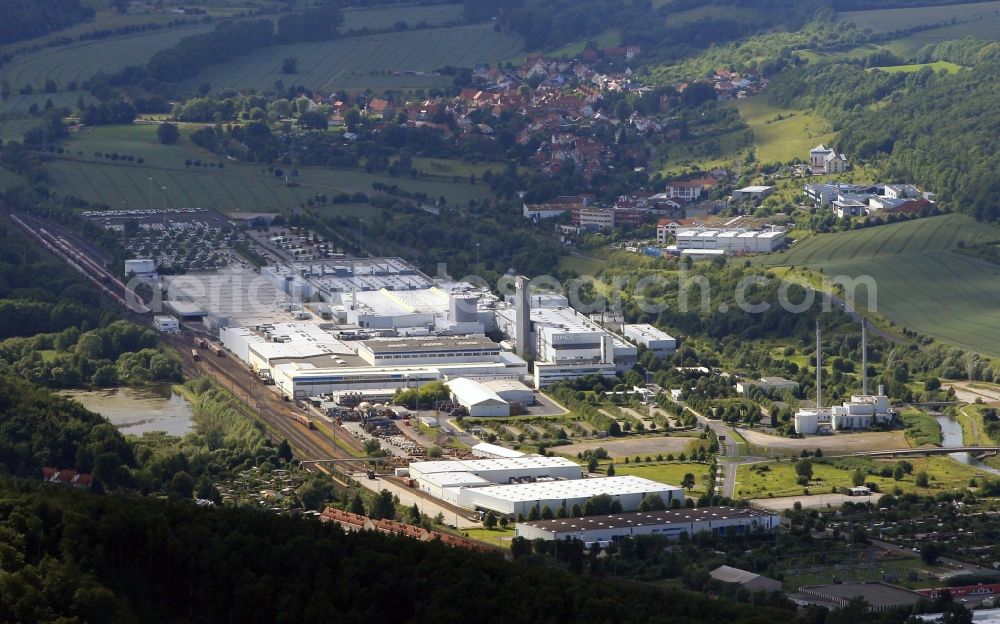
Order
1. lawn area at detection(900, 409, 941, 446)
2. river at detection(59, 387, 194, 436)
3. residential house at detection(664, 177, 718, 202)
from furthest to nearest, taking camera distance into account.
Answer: residential house at detection(664, 177, 718, 202), river at detection(59, 387, 194, 436), lawn area at detection(900, 409, 941, 446)

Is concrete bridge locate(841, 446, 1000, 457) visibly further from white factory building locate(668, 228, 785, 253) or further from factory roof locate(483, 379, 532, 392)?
white factory building locate(668, 228, 785, 253)

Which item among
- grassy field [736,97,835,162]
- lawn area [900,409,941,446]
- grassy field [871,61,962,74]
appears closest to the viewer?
lawn area [900,409,941,446]

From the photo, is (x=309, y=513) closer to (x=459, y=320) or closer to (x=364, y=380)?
(x=364, y=380)

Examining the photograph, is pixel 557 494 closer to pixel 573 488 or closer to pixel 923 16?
pixel 573 488

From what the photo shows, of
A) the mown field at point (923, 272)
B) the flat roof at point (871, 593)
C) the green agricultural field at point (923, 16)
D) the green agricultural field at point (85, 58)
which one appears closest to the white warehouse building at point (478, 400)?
the mown field at point (923, 272)

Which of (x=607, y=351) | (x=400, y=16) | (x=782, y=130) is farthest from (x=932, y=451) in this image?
(x=400, y=16)

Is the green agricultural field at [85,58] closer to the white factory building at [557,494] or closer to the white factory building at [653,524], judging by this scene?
the white factory building at [557,494]

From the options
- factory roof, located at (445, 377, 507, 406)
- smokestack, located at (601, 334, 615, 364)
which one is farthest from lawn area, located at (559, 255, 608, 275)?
factory roof, located at (445, 377, 507, 406)
